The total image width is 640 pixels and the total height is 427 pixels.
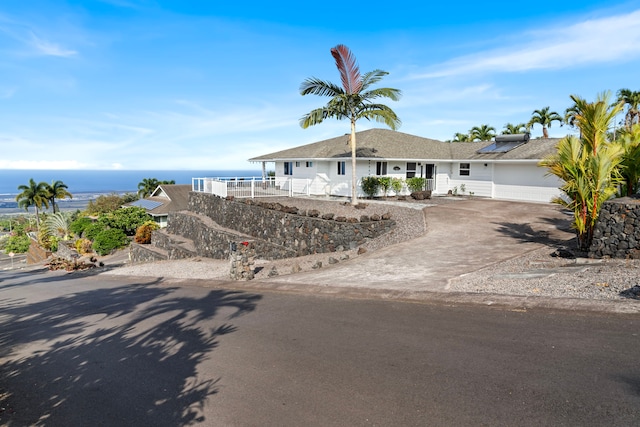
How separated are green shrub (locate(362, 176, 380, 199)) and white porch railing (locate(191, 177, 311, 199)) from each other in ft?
12.1

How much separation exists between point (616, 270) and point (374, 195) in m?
17.4

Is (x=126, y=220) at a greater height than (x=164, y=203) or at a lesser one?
lesser

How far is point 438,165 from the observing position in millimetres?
29266

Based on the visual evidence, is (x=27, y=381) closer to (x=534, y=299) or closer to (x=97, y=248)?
(x=534, y=299)

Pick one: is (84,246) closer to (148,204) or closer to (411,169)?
(148,204)

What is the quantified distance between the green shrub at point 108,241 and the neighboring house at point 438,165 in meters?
18.7

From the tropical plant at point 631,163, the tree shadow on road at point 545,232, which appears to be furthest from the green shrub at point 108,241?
the tropical plant at point 631,163

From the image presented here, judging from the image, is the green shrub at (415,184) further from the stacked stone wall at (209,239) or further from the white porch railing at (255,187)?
the stacked stone wall at (209,239)

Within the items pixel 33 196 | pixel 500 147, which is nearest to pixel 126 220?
pixel 500 147

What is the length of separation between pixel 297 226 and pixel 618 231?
39.8ft

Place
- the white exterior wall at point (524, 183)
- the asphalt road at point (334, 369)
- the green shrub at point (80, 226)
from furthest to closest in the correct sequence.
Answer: the green shrub at point (80, 226)
the white exterior wall at point (524, 183)
the asphalt road at point (334, 369)

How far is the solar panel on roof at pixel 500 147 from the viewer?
27828 millimetres

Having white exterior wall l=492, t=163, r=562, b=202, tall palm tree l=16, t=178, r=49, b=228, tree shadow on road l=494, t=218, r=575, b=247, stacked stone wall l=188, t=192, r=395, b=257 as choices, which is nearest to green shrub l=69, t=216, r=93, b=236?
stacked stone wall l=188, t=192, r=395, b=257

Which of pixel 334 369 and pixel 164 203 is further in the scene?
pixel 164 203
